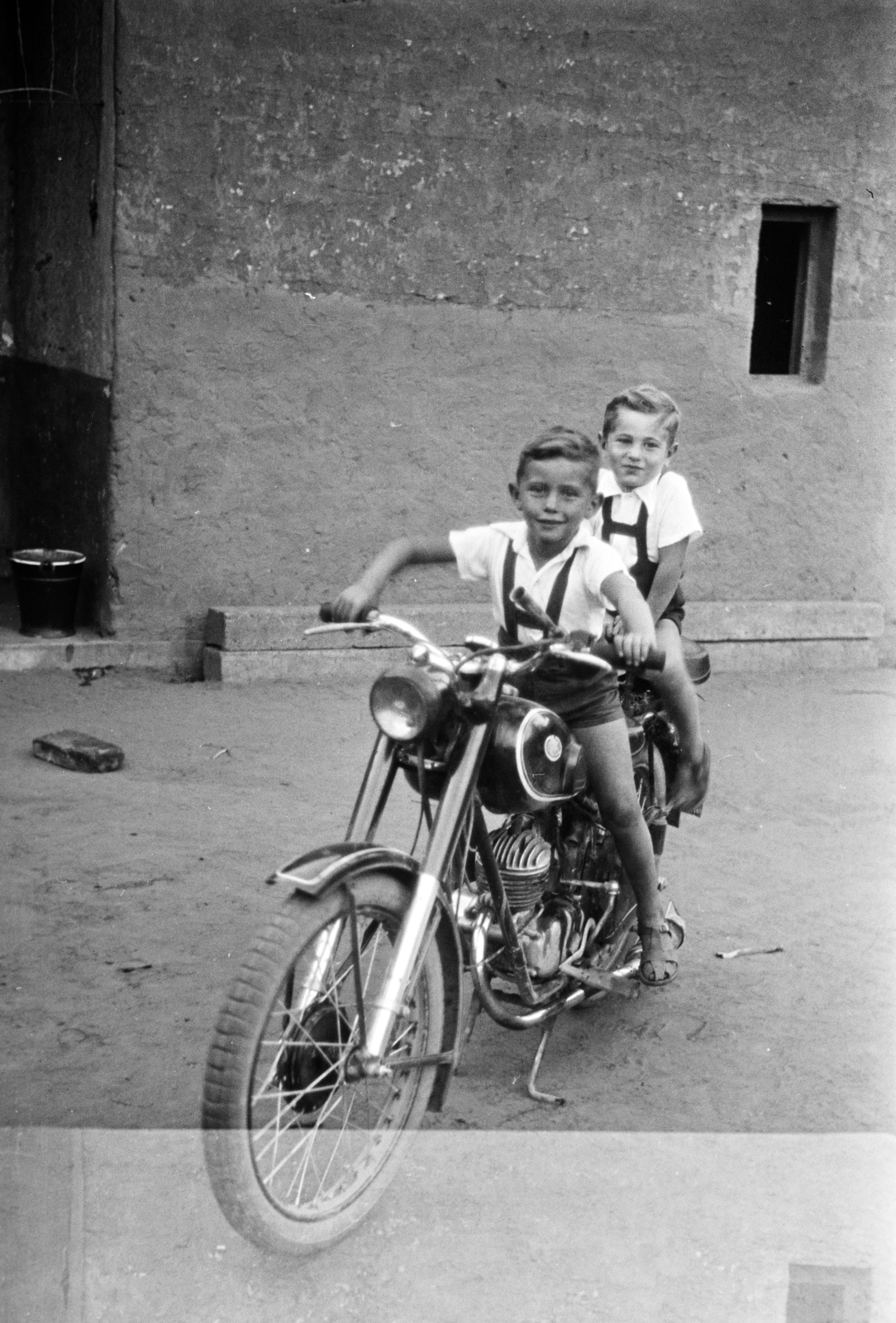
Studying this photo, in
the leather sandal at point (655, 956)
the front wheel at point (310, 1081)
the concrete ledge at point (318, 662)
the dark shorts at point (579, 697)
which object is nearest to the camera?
the front wheel at point (310, 1081)

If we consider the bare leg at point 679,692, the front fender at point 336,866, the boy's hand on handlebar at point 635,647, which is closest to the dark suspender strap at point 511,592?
the boy's hand on handlebar at point 635,647

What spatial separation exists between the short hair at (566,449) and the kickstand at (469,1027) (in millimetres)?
1142

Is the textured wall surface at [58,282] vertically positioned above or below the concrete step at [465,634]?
above

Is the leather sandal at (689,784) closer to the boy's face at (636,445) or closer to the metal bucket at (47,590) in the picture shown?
the boy's face at (636,445)

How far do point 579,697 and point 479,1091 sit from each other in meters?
0.93

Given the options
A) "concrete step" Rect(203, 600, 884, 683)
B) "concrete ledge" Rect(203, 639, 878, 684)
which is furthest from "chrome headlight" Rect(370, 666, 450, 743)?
"concrete ledge" Rect(203, 639, 878, 684)

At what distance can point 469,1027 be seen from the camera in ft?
12.5

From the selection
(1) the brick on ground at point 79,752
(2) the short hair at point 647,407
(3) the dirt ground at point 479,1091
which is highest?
(2) the short hair at point 647,407

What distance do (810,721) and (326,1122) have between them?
4327 millimetres

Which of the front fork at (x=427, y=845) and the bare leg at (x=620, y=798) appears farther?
the bare leg at (x=620, y=798)

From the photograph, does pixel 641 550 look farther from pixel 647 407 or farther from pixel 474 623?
pixel 474 623

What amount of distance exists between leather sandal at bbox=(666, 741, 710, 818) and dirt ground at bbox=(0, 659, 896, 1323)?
52 centimetres

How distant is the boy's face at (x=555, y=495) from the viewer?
11.1 feet

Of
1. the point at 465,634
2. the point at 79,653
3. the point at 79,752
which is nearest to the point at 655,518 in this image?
the point at 79,752
